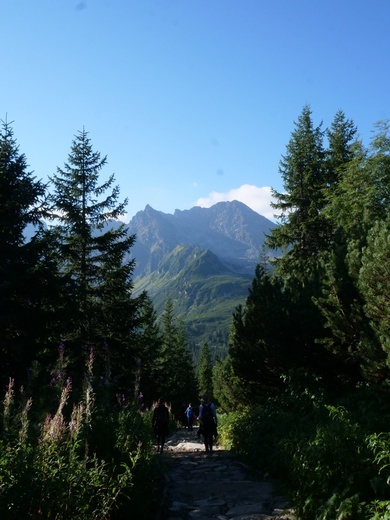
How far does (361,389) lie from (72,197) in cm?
1445

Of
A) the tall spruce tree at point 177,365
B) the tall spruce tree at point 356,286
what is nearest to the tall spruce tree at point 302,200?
the tall spruce tree at point 356,286

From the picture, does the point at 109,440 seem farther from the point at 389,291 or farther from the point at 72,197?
the point at 72,197

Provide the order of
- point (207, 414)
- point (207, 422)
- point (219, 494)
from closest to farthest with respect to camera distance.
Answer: point (219, 494), point (207, 422), point (207, 414)

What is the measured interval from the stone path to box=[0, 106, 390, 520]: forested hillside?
409mm

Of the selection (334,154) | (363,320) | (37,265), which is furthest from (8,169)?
(334,154)

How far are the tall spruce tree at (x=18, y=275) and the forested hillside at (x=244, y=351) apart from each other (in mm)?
57

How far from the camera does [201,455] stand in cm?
1334

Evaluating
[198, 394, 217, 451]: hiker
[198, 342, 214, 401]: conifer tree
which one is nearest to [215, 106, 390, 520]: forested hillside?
[198, 394, 217, 451]: hiker

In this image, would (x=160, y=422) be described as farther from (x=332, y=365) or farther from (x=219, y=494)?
(x=219, y=494)

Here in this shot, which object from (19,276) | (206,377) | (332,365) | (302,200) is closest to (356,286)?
(332,365)

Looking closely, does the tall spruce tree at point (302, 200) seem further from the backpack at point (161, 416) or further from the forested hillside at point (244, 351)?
the backpack at point (161, 416)

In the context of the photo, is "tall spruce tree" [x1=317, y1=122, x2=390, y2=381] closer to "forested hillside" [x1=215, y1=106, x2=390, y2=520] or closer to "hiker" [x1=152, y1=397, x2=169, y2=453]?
"forested hillside" [x1=215, y1=106, x2=390, y2=520]

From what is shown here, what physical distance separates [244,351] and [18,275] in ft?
25.5

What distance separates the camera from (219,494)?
7.68 m
